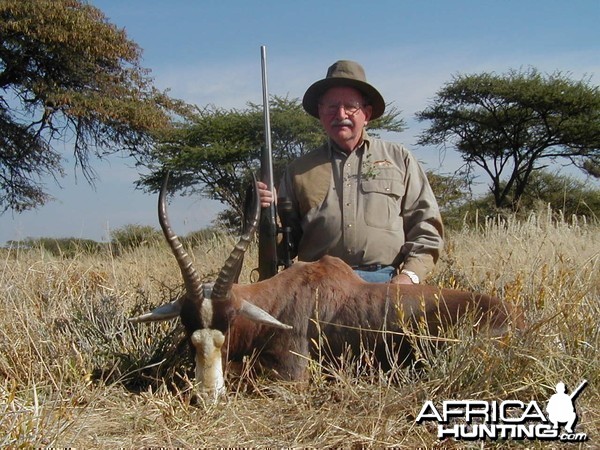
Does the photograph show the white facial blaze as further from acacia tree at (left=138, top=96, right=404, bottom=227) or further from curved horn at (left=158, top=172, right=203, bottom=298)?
acacia tree at (left=138, top=96, right=404, bottom=227)

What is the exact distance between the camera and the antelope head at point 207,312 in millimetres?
3410

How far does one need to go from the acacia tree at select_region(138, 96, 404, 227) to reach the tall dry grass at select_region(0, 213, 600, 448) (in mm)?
11065

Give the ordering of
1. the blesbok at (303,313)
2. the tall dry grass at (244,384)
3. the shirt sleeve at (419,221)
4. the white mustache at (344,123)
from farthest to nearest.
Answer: the white mustache at (344,123) < the shirt sleeve at (419,221) < the blesbok at (303,313) < the tall dry grass at (244,384)

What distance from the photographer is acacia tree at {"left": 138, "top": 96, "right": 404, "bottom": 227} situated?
16.0 metres

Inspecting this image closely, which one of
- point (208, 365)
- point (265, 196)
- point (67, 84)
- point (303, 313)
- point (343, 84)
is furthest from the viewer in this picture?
point (67, 84)

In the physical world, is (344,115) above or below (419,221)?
above

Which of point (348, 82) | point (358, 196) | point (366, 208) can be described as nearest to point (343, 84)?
point (348, 82)

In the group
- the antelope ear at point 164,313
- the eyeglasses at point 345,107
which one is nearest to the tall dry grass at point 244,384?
the antelope ear at point 164,313

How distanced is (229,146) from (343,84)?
11797 mm

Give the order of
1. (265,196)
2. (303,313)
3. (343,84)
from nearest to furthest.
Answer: (303,313) → (265,196) → (343,84)

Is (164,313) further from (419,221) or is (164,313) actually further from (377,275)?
(419,221)

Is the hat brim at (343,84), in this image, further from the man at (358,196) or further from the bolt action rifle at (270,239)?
the bolt action rifle at (270,239)

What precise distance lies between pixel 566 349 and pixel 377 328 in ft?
3.22

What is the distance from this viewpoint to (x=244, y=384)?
3.65 metres
